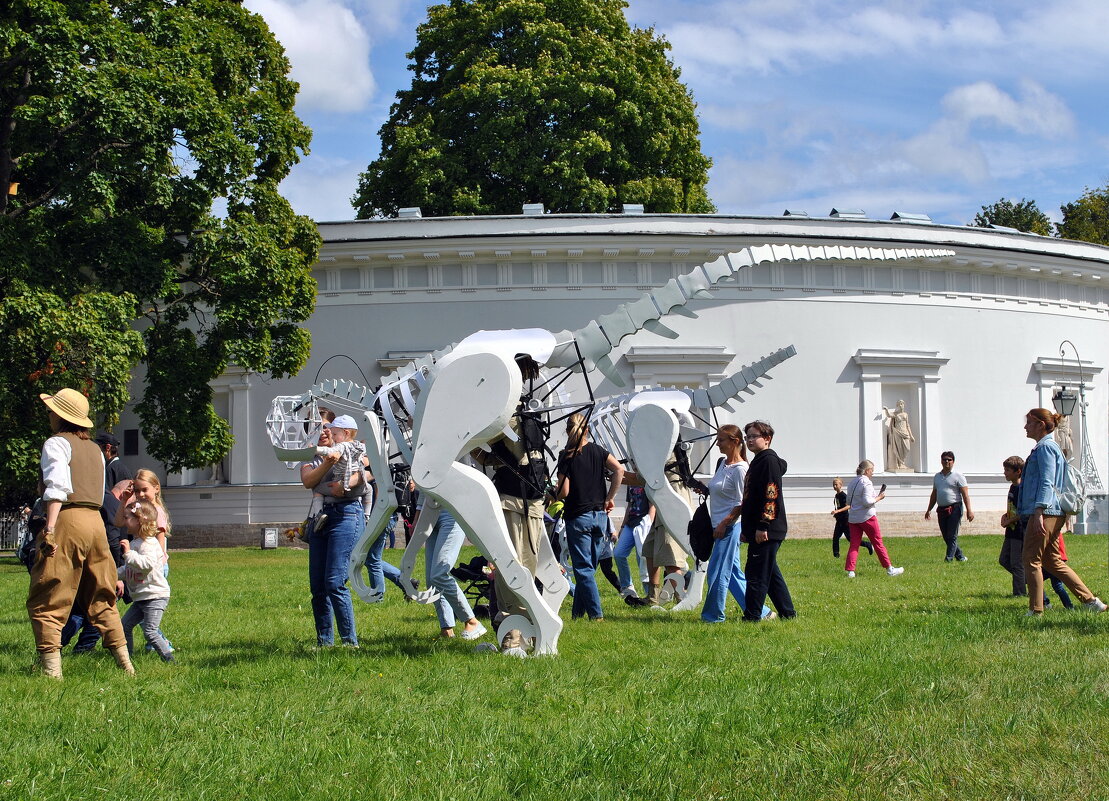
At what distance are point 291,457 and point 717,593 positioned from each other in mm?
4269

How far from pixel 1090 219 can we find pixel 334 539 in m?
52.0

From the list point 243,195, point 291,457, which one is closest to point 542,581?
point 291,457

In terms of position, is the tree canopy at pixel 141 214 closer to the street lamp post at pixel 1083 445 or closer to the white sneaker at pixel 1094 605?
the white sneaker at pixel 1094 605

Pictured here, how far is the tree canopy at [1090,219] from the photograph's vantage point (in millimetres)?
53281

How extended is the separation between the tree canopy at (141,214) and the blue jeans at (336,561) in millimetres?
14044

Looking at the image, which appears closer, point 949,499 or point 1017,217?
point 949,499

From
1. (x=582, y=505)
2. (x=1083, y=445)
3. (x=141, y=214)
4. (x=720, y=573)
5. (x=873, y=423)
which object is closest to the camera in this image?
(x=720, y=573)

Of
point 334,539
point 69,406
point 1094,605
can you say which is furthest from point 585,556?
point 69,406

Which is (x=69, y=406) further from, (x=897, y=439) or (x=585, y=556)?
(x=897, y=439)

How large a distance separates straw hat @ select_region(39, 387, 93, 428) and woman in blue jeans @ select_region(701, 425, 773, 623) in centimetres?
569

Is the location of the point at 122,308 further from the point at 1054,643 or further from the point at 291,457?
the point at 1054,643

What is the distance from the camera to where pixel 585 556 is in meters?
11.7

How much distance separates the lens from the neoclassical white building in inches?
1288

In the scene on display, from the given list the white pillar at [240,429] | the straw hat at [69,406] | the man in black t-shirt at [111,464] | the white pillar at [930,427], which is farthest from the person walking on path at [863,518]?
the white pillar at [240,429]
